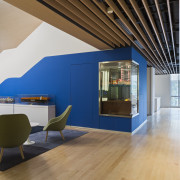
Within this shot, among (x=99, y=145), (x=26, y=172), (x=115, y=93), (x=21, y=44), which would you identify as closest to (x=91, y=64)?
(x=115, y=93)

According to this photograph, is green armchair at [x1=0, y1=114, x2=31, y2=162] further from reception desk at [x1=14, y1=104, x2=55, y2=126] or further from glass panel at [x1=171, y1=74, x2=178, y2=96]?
glass panel at [x1=171, y1=74, x2=178, y2=96]

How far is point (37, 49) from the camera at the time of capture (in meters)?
7.64

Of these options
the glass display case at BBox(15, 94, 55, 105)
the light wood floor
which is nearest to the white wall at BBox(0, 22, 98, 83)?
the glass display case at BBox(15, 94, 55, 105)

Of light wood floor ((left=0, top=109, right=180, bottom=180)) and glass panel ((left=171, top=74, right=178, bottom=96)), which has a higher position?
glass panel ((left=171, top=74, right=178, bottom=96))

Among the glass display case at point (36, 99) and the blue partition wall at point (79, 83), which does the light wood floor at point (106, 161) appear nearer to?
the blue partition wall at point (79, 83)

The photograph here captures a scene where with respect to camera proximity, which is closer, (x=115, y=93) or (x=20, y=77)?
(x=115, y=93)

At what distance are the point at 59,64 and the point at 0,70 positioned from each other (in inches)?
127

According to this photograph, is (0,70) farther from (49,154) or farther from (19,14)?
(49,154)

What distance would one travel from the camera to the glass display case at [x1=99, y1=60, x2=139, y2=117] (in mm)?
6039

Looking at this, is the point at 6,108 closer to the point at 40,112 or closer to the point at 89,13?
the point at 40,112

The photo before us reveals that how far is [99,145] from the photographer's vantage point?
4574 millimetres

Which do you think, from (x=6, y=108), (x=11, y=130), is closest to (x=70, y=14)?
(x=11, y=130)

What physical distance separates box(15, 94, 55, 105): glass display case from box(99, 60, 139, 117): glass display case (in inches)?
81.2

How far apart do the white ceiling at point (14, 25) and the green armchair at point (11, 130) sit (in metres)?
5.54
